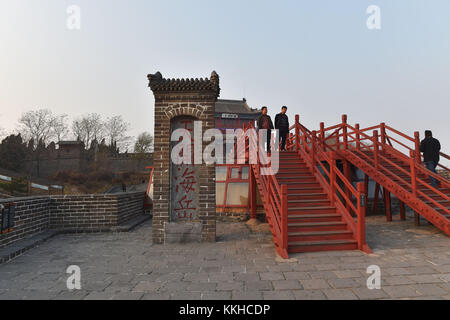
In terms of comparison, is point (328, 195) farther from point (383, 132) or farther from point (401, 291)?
point (383, 132)

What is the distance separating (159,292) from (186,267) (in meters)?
1.09

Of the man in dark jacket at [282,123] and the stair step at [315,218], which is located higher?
the man in dark jacket at [282,123]

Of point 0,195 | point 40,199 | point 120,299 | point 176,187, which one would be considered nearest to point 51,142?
point 0,195

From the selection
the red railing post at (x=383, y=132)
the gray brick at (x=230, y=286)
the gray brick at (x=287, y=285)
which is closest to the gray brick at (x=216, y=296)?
the gray brick at (x=230, y=286)

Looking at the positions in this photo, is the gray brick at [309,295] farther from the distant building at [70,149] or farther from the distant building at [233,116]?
the distant building at [70,149]

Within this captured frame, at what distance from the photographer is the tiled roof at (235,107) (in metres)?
29.4

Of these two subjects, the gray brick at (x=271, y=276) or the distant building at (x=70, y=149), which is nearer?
the gray brick at (x=271, y=276)

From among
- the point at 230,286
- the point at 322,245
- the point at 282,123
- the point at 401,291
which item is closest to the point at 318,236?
the point at 322,245

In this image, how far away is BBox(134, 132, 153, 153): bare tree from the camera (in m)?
38.9

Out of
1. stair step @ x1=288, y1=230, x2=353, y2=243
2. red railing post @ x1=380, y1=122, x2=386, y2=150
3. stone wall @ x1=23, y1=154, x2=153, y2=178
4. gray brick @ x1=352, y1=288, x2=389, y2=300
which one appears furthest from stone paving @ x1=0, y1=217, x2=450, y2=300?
stone wall @ x1=23, y1=154, x2=153, y2=178

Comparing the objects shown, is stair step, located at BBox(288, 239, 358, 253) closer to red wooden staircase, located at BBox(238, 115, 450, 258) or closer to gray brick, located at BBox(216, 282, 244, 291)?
red wooden staircase, located at BBox(238, 115, 450, 258)

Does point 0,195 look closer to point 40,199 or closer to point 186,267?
point 40,199

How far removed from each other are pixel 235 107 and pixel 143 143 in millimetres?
16973

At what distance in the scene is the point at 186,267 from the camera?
4.54 meters
